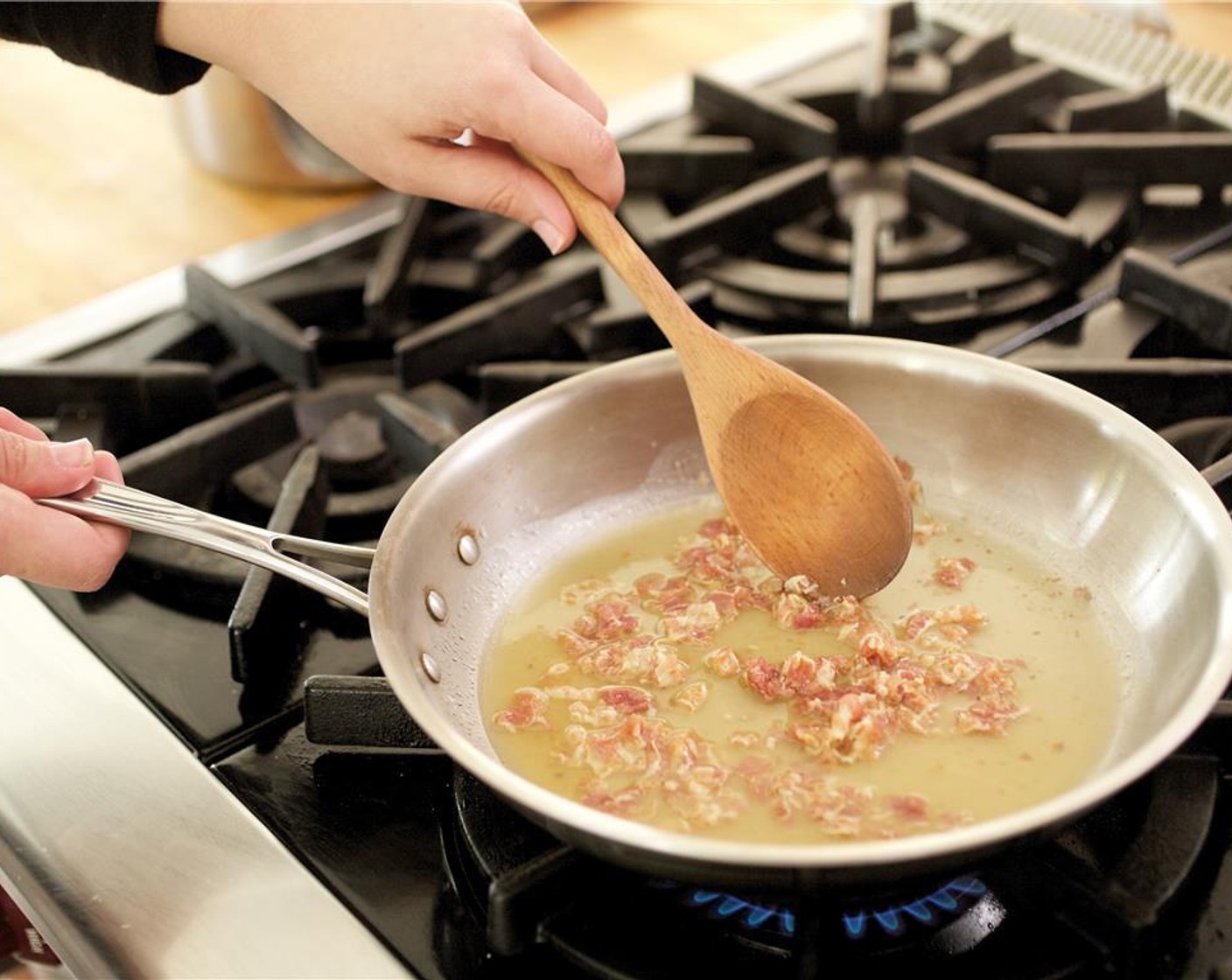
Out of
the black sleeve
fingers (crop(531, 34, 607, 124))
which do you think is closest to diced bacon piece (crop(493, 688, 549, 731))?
fingers (crop(531, 34, 607, 124))

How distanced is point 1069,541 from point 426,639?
47 cm

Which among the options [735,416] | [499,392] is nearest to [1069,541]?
[735,416]

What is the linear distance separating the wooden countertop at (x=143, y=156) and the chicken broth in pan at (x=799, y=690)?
27.8 inches

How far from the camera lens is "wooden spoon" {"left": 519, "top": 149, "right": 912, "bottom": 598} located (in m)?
0.96

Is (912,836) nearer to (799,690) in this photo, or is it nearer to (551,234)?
(799,690)

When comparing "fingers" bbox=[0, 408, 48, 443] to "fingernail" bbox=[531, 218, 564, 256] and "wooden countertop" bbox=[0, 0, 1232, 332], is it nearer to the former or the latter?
"fingernail" bbox=[531, 218, 564, 256]

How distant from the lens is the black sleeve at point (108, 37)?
1.11 meters

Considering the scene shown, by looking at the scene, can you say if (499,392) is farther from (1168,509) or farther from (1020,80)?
(1020,80)

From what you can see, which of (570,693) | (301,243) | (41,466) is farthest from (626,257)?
(301,243)

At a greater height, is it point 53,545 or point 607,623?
point 53,545

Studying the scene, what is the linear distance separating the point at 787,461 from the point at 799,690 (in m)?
0.17

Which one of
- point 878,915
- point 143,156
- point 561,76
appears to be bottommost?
point 878,915

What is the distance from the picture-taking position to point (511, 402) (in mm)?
1163

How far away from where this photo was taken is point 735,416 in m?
0.99
